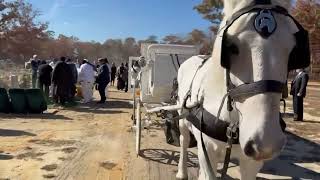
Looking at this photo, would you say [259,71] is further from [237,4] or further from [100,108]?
[100,108]

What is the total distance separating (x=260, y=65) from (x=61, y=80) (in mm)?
15055

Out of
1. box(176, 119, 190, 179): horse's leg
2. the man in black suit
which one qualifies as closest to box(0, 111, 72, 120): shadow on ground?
the man in black suit

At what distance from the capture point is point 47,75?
18047 millimetres

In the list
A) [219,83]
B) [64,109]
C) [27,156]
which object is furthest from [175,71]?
[64,109]

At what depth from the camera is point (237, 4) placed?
312 centimetres

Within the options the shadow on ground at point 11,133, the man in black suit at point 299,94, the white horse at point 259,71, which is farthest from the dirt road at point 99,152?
the white horse at point 259,71

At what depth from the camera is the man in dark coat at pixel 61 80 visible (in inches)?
675

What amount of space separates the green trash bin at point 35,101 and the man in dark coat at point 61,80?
2610 mm

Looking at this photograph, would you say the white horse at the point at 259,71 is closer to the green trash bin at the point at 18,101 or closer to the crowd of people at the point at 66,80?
the green trash bin at the point at 18,101

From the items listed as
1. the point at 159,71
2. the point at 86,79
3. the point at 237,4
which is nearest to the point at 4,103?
the point at 86,79

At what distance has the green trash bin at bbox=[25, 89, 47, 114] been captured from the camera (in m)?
14.4

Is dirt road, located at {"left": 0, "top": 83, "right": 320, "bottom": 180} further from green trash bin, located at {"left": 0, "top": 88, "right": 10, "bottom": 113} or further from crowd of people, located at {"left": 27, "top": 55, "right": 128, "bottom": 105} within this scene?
crowd of people, located at {"left": 27, "top": 55, "right": 128, "bottom": 105}

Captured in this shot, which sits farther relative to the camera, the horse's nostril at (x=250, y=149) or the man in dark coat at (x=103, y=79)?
the man in dark coat at (x=103, y=79)

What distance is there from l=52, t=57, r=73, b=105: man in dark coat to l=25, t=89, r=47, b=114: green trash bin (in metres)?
2.61
